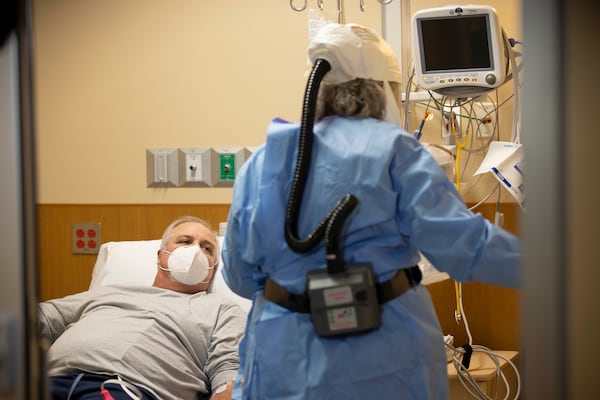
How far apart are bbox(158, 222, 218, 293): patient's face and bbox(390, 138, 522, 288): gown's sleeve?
4.30ft

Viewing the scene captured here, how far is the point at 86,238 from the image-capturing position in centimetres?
337

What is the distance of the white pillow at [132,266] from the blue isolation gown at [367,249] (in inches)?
44.9

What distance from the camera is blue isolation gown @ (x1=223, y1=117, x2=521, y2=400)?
62.4 inches

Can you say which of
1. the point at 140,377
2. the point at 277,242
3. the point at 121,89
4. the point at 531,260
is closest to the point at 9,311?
the point at 531,260

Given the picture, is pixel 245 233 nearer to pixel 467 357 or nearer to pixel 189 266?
pixel 189 266

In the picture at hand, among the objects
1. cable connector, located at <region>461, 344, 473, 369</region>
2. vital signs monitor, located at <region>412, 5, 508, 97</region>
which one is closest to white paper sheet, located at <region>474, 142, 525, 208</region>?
vital signs monitor, located at <region>412, 5, 508, 97</region>

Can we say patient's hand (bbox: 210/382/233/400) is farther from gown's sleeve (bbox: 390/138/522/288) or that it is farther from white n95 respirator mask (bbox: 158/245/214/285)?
gown's sleeve (bbox: 390/138/522/288)

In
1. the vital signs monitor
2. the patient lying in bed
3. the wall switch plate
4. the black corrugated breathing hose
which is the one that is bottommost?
the patient lying in bed

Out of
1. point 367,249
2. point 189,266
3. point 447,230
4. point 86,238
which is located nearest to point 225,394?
point 189,266

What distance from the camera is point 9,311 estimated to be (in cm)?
87

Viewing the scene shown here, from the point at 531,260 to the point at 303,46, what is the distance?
242cm

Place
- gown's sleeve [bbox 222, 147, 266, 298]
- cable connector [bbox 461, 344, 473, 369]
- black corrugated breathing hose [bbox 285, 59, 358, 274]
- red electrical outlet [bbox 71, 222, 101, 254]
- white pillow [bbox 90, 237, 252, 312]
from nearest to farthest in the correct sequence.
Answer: black corrugated breathing hose [bbox 285, 59, 358, 274]
gown's sleeve [bbox 222, 147, 266, 298]
cable connector [bbox 461, 344, 473, 369]
white pillow [bbox 90, 237, 252, 312]
red electrical outlet [bbox 71, 222, 101, 254]

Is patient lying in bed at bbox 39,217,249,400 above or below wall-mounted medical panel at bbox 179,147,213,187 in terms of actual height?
below

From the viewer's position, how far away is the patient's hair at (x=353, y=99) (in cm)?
174
